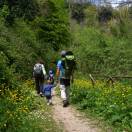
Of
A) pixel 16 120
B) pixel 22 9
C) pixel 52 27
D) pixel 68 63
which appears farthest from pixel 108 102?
pixel 52 27

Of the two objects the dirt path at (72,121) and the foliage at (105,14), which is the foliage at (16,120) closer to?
the dirt path at (72,121)

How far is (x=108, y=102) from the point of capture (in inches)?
556

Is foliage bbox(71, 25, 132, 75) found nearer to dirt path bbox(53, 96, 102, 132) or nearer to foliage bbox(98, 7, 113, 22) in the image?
dirt path bbox(53, 96, 102, 132)

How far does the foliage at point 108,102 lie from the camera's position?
12.3 metres

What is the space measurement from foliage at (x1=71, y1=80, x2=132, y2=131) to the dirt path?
0.45m

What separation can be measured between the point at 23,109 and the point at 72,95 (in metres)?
6.88

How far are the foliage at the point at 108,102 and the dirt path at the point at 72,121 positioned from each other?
45 cm

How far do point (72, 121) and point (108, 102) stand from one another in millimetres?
1350

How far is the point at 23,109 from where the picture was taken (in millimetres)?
11352

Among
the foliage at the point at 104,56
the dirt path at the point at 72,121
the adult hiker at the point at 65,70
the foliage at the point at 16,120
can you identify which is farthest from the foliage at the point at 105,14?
the foliage at the point at 16,120

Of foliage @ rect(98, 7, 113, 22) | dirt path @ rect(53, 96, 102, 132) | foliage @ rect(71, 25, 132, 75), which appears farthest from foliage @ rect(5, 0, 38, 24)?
foliage @ rect(98, 7, 113, 22)

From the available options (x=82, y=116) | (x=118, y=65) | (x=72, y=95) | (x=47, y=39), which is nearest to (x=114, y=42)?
(x=118, y=65)

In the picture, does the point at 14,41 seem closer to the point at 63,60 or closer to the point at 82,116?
the point at 63,60

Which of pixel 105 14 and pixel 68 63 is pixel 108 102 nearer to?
pixel 68 63
